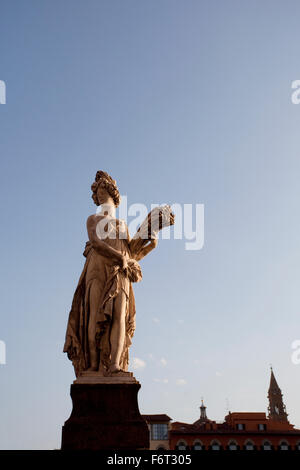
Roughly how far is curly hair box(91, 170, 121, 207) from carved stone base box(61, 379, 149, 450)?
3788mm

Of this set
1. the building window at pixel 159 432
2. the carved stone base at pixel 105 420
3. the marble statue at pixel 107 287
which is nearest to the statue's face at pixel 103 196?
the marble statue at pixel 107 287

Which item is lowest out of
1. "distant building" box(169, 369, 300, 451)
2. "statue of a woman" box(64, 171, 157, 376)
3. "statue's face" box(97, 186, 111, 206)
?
"distant building" box(169, 369, 300, 451)

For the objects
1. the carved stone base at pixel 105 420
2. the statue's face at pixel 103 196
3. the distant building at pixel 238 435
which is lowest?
the distant building at pixel 238 435

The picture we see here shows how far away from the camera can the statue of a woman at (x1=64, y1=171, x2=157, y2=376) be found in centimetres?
755

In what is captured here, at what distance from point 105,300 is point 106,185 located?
252cm

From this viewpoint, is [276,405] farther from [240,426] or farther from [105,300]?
[105,300]

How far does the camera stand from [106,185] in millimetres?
8828

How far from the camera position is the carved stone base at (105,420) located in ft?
21.7

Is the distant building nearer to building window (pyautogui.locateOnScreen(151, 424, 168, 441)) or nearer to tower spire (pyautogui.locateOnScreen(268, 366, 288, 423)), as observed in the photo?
building window (pyautogui.locateOnScreen(151, 424, 168, 441))

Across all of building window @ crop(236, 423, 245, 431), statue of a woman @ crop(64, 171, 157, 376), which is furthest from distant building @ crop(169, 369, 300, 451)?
statue of a woman @ crop(64, 171, 157, 376)

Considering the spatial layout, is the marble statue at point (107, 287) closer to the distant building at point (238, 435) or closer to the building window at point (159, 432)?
the building window at point (159, 432)

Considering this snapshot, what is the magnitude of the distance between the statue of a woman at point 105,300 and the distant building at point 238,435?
55829 mm
